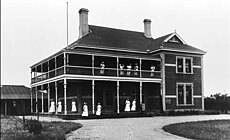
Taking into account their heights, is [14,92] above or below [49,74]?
below

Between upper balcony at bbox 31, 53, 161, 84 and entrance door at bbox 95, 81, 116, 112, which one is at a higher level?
upper balcony at bbox 31, 53, 161, 84

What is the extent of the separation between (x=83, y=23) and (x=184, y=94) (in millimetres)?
11951

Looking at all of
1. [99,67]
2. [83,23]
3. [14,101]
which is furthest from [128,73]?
[14,101]

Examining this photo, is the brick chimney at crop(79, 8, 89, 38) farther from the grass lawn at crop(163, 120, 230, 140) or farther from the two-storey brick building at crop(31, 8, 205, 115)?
the grass lawn at crop(163, 120, 230, 140)

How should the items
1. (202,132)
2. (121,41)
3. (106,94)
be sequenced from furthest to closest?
(121,41), (106,94), (202,132)

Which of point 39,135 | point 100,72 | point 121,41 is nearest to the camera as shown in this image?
point 39,135

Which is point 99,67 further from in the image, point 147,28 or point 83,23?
point 147,28

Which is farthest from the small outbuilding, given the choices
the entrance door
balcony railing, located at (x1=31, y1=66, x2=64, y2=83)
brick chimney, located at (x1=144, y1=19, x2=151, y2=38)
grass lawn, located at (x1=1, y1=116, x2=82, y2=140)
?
grass lawn, located at (x1=1, y1=116, x2=82, y2=140)

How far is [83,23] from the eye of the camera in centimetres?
3316

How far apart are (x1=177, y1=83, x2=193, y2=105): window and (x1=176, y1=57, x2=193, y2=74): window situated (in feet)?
4.45

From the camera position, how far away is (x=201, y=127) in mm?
16000

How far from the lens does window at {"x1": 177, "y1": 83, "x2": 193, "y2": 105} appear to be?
106ft

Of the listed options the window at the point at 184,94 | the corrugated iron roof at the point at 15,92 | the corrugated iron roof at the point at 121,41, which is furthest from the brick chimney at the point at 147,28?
the corrugated iron roof at the point at 15,92

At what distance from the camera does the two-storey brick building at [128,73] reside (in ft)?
93.3
